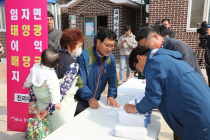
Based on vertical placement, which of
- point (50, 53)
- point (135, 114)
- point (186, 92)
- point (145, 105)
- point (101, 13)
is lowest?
point (135, 114)

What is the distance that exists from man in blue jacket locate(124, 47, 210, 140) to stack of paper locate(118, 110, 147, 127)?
0.77 feet

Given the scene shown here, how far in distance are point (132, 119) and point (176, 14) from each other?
7.17m

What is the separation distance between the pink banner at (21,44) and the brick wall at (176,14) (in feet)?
20.3

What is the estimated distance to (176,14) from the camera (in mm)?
7762

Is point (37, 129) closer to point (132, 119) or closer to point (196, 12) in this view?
point (132, 119)

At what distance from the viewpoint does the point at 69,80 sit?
1.96m

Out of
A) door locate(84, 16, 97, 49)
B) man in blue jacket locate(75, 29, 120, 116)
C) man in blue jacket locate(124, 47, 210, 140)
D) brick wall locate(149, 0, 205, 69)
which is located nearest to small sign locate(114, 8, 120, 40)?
door locate(84, 16, 97, 49)

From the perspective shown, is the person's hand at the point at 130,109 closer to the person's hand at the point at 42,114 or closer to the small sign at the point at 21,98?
the person's hand at the point at 42,114

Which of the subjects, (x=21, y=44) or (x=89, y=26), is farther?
(x=89, y=26)

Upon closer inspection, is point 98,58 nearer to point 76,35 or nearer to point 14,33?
point 76,35

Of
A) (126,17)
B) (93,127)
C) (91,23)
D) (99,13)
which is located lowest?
(93,127)

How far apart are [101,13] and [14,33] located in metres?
8.20

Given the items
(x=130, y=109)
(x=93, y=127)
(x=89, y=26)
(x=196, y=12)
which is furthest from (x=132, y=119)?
(x=89, y=26)

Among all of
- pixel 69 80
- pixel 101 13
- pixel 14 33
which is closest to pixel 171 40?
pixel 69 80
